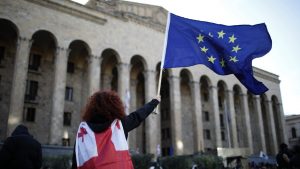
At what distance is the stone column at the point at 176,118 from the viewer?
31453mm

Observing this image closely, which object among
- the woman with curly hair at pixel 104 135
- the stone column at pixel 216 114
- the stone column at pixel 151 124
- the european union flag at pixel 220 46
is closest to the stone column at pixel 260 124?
the stone column at pixel 216 114

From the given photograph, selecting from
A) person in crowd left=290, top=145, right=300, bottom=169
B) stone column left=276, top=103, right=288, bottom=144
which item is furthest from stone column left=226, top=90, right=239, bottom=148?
person in crowd left=290, top=145, right=300, bottom=169

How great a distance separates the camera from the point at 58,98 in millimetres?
25391

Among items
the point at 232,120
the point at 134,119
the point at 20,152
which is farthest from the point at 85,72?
the point at 134,119

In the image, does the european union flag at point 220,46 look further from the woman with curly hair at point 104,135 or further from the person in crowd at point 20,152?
the woman with curly hair at point 104,135

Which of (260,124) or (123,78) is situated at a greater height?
(123,78)

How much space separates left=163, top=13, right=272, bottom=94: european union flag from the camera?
7.47 m

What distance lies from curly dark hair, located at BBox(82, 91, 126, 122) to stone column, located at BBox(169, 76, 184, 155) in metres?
28.6

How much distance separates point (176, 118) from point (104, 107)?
29189 millimetres

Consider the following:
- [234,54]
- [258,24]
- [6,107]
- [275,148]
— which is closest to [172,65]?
[234,54]

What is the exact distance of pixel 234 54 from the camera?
772 centimetres

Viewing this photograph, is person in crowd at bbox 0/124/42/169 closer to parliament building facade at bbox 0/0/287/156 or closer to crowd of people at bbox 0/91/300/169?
crowd of people at bbox 0/91/300/169

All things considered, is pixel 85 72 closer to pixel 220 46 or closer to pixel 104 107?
pixel 220 46

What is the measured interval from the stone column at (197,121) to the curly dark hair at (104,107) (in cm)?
3062
